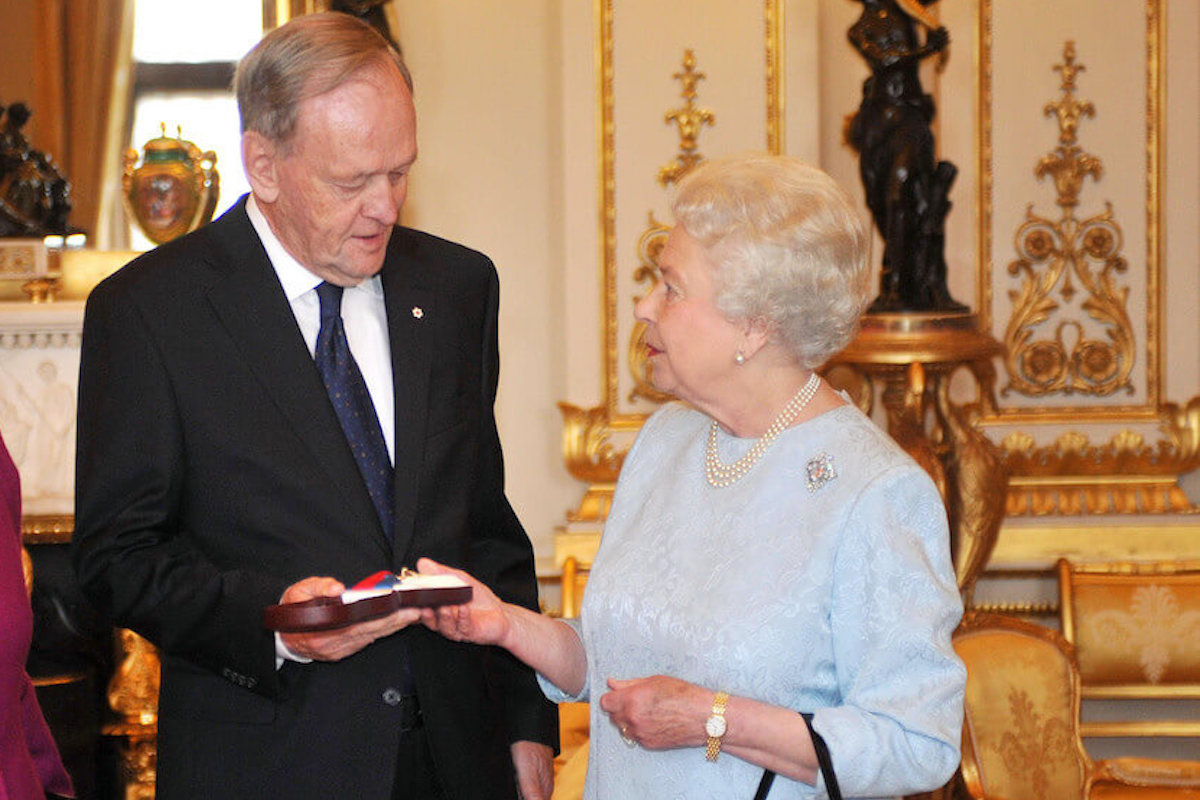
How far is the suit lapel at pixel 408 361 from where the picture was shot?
2523 millimetres

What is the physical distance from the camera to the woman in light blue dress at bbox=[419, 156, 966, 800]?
2211mm

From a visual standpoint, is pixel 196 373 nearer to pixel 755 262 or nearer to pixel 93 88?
pixel 755 262

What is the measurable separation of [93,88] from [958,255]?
3001 mm

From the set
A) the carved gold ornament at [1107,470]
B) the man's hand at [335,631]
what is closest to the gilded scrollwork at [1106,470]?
the carved gold ornament at [1107,470]

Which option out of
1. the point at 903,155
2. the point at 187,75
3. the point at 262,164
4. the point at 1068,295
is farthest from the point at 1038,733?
the point at 187,75

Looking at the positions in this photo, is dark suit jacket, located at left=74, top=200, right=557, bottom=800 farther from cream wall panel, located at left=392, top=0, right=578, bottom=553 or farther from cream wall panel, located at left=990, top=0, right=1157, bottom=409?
cream wall panel, located at left=990, top=0, right=1157, bottom=409

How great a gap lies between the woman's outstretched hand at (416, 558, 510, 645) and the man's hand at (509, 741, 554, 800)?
31cm

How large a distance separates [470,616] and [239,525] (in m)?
0.38

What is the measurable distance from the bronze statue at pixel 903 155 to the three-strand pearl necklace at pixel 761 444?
8.57 ft

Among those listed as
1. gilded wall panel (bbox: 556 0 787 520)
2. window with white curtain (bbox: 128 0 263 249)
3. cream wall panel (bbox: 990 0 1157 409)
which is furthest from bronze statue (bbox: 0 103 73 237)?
cream wall panel (bbox: 990 0 1157 409)

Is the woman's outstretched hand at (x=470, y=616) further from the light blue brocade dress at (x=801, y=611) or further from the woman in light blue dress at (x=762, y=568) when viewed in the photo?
the light blue brocade dress at (x=801, y=611)

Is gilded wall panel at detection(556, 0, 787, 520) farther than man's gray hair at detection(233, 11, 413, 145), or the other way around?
gilded wall panel at detection(556, 0, 787, 520)

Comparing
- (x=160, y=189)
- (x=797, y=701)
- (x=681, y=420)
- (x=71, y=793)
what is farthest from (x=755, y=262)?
(x=160, y=189)

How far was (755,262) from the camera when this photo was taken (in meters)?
2.35
